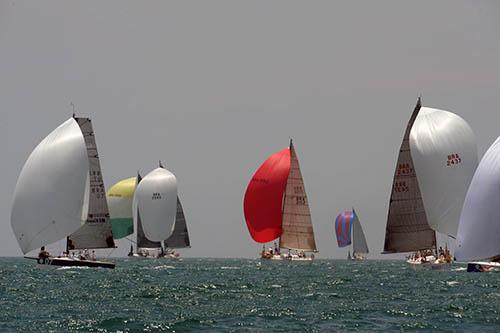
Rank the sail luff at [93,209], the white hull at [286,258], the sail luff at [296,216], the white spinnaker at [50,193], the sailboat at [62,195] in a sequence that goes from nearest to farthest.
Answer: the white spinnaker at [50,193] → the sailboat at [62,195] → the sail luff at [93,209] → the sail luff at [296,216] → the white hull at [286,258]

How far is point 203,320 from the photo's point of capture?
30.9 meters

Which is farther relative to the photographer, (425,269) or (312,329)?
(425,269)

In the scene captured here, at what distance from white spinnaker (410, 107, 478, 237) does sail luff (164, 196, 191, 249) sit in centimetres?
5649

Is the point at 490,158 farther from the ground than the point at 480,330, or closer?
farther from the ground

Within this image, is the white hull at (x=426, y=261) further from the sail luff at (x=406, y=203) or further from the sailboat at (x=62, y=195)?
the sailboat at (x=62, y=195)

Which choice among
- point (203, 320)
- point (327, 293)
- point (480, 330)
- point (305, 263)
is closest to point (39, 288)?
point (327, 293)

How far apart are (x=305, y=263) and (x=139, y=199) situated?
28.8 m

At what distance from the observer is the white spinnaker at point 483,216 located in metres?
30.6

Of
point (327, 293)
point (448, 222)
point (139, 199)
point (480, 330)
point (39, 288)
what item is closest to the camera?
point (480, 330)

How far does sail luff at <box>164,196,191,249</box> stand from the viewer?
121463mm

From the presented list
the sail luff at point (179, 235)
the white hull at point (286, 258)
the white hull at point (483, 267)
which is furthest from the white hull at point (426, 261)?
the sail luff at point (179, 235)

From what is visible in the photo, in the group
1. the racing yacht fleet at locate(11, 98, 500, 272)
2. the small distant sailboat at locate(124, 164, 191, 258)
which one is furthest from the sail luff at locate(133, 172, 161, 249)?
the racing yacht fleet at locate(11, 98, 500, 272)

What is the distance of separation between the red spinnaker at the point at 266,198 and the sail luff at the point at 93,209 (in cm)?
1938

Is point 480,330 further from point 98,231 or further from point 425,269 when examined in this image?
point 98,231
